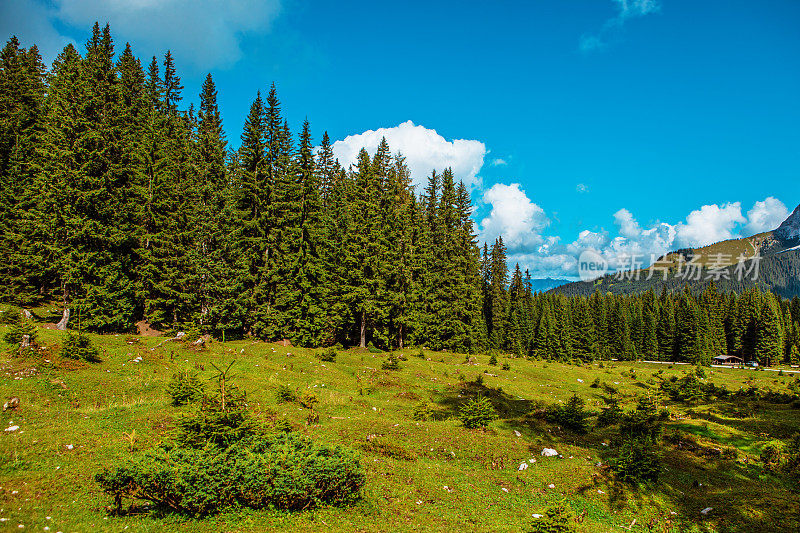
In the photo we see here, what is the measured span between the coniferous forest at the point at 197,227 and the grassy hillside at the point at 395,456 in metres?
9.69

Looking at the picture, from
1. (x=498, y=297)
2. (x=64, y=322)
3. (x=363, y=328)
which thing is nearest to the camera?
(x=64, y=322)

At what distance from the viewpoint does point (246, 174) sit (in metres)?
34.7

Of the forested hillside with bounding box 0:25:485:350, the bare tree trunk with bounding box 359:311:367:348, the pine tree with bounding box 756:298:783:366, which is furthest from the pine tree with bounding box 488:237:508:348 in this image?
the pine tree with bounding box 756:298:783:366

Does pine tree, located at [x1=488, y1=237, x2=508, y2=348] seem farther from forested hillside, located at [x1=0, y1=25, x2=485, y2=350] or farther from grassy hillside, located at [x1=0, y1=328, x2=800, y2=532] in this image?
grassy hillside, located at [x1=0, y1=328, x2=800, y2=532]

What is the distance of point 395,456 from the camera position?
41.5 feet

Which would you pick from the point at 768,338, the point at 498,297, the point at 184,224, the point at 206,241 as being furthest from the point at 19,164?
the point at 768,338

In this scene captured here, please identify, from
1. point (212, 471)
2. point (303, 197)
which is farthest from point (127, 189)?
point (212, 471)

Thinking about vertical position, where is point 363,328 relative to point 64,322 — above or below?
below

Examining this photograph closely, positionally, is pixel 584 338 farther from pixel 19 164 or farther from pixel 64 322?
pixel 19 164

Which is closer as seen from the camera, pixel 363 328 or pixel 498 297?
pixel 363 328

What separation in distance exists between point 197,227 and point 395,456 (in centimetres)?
2942

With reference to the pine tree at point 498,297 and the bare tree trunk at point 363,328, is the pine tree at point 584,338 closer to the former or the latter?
the pine tree at point 498,297

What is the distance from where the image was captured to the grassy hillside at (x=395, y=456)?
27.6ft

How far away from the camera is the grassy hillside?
8414 mm
